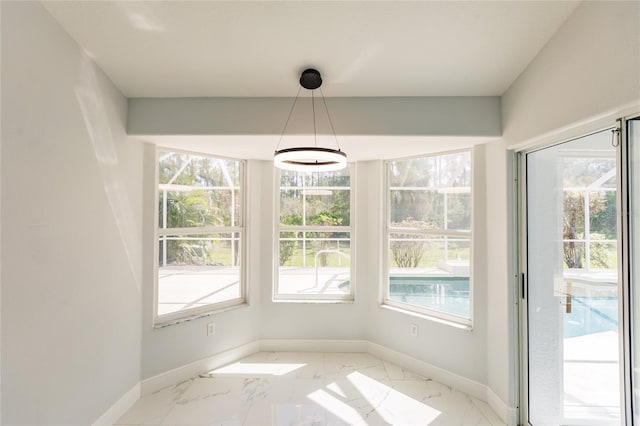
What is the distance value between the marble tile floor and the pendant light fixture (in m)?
1.88

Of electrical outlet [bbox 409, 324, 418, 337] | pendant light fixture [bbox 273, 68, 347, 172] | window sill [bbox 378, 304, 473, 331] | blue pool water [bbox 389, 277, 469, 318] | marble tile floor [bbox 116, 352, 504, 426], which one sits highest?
pendant light fixture [bbox 273, 68, 347, 172]

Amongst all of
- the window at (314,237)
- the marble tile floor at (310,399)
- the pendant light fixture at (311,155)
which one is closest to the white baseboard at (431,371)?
the marble tile floor at (310,399)

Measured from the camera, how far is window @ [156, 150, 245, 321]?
9.08 ft

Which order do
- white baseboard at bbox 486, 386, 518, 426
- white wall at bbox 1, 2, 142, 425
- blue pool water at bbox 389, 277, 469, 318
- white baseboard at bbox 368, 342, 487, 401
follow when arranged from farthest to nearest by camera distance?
blue pool water at bbox 389, 277, 469, 318 < white baseboard at bbox 368, 342, 487, 401 < white baseboard at bbox 486, 386, 518, 426 < white wall at bbox 1, 2, 142, 425

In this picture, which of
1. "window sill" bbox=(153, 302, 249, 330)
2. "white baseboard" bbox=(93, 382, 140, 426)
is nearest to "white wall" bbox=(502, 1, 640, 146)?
"window sill" bbox=(153, 302, 249, 330)

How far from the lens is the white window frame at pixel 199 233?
8.73ft

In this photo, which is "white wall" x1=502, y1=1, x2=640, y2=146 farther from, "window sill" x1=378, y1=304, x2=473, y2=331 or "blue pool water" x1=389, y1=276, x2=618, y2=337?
"window sill" x1=378, y1=304, x2=473, y2=331

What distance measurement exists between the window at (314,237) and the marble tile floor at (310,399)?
2.56 feet

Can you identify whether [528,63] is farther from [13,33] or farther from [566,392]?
[13,33]

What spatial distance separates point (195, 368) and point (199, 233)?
1.28 m

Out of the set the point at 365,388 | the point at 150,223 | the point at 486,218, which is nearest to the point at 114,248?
the point at 150,223

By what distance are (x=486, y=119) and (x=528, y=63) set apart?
46cm

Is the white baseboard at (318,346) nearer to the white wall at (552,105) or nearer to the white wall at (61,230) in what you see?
the white wall at (552,105)

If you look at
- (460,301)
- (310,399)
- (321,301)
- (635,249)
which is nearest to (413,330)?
(460,301)
